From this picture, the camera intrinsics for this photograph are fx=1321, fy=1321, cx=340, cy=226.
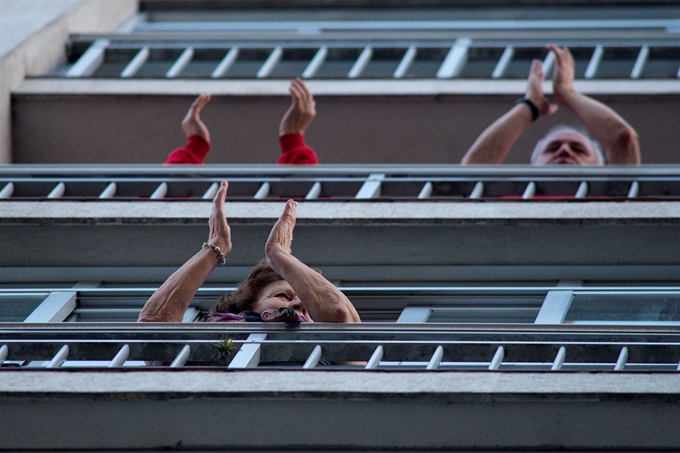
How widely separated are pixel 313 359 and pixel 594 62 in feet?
20.4

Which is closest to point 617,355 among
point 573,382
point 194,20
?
point 573,382

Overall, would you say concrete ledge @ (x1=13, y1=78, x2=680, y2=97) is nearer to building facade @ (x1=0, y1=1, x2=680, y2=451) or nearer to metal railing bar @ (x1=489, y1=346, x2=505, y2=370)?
building facade @ (x1=0, y1=1, x2=680, y2=451)

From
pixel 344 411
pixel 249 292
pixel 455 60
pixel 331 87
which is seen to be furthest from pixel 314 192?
pixel 455 60

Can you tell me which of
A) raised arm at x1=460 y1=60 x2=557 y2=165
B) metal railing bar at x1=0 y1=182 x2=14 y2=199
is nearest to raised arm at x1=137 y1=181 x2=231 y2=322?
metal railing bar at x1=0 y1=182 x2=14 y2=199

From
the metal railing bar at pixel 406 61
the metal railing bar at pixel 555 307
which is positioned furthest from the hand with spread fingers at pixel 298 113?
the metal railing bar at pixel 406 61

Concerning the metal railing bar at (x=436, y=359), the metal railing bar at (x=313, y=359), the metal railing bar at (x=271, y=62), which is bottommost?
the metal railing bar at (x=313, y=359)

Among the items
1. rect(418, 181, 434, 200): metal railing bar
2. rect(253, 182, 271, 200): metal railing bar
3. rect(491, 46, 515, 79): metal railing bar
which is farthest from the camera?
rect(491, 46, 515, 79): metal railing bar

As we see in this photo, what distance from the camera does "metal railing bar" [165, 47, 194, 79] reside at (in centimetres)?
1096

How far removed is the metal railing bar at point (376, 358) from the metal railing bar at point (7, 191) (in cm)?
317

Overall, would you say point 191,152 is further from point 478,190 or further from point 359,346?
point 359,346

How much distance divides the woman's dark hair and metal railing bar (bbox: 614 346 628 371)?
1.61 m

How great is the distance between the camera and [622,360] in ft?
17.3

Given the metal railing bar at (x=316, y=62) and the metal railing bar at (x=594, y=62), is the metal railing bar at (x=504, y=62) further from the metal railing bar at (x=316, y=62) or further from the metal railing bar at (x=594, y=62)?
the metal railing bar at (x=316, y=62)

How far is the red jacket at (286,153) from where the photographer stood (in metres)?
7.95
